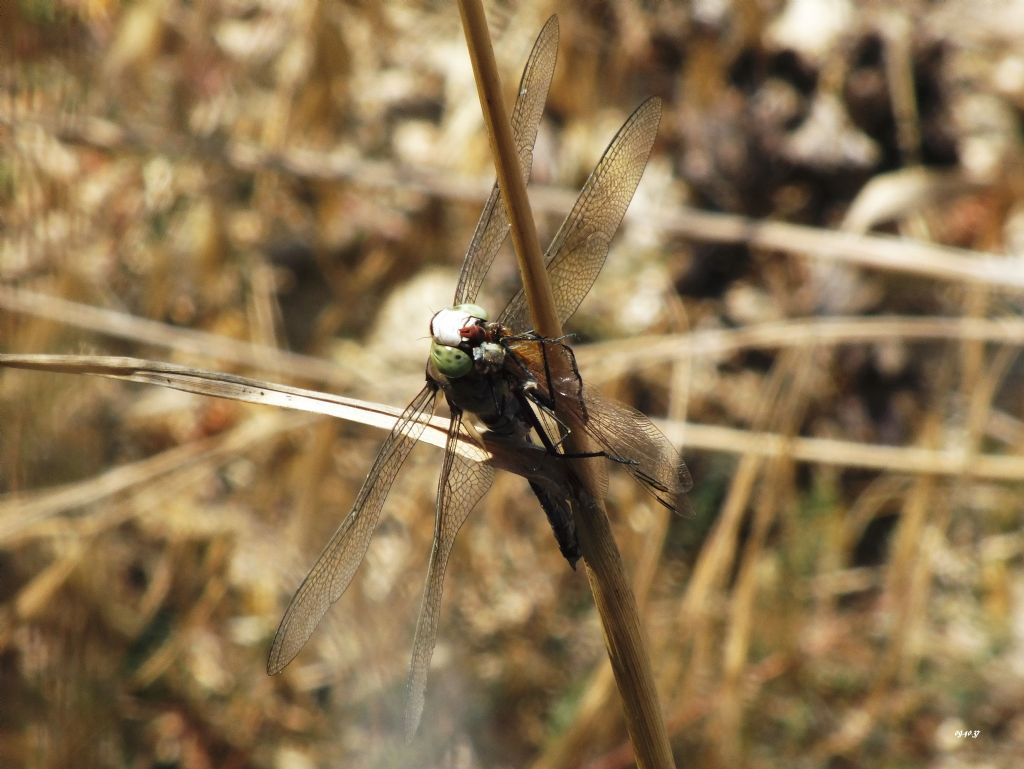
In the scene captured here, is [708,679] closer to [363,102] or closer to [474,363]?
[474,363]

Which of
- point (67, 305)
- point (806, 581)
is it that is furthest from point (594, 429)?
point (67, 305)

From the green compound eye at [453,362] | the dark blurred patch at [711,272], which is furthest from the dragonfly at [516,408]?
the dark blurred patch at [711,272]

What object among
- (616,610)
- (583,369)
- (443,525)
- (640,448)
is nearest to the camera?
(616,610)

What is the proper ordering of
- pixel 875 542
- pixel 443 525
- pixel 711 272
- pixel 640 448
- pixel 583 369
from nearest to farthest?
pixel 640 448 → pixel 443 525 → pixel 583 369 → pixel 875 542 → pixel 711 272

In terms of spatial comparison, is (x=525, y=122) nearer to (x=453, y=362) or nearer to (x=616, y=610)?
(x=453, y=362)

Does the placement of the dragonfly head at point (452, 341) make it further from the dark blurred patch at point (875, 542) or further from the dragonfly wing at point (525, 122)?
the dark blurred patch at point (875, 542)

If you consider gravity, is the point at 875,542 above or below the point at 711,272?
below

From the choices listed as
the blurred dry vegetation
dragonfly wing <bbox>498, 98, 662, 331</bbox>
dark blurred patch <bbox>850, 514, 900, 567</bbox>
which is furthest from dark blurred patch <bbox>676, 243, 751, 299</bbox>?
dragonfly wing <bbox>498, 98, 662, 331</bbox>

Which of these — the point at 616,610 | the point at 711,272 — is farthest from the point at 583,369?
the point at 616,610
